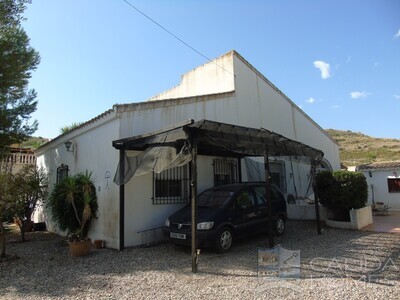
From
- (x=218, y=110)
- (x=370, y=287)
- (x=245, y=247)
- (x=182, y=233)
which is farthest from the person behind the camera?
(x=218, y=110)

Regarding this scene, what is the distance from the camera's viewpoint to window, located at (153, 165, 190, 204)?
28.1ft

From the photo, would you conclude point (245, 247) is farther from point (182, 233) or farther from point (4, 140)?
point (4, 140)

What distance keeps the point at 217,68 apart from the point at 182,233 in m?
8.25

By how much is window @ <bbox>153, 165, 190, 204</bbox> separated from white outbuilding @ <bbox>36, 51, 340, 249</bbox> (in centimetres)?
3

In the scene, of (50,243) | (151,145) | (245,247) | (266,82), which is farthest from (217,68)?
(50,243)

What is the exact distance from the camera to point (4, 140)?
12.0m

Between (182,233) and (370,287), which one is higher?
(182,233)

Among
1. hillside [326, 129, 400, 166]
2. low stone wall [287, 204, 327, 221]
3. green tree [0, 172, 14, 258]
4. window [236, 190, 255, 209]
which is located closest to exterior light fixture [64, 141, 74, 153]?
green tree [0, 172, 14, 258]

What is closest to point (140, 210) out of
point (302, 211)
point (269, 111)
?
point (302, 211)

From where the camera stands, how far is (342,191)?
33.2 feet

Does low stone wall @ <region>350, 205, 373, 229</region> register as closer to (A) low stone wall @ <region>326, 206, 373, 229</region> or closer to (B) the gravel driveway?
(A) low stone wall @ <region>326, 206, 373, 229</region>

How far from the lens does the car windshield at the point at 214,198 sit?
7.50 m

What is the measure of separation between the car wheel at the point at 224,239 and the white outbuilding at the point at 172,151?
1963mm

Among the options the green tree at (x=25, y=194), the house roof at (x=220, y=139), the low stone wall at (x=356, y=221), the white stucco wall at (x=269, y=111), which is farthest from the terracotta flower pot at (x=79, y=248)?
the low stone wall at (x=356, y=221)
